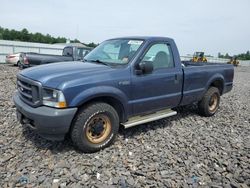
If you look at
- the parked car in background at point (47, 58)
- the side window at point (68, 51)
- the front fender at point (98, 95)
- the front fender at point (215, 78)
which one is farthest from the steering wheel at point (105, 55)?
the side window at point (68, 51)

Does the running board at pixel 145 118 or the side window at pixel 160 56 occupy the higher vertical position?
the side window at pixel 160 56

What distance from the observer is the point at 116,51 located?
4.74 metres

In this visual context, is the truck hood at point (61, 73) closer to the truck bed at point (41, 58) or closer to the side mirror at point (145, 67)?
the side mirror at point (145, 67)

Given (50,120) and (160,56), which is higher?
(160,56)

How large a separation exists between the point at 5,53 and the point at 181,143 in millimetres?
21600

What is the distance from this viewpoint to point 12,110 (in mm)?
5598

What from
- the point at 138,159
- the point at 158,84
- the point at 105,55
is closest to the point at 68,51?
the point at 105,55

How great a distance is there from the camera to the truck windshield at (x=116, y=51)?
4.42 meters

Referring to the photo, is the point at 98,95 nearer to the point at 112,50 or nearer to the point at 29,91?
the point at 29,91

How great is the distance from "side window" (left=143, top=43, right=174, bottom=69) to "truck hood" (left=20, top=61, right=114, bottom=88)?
1.01 m

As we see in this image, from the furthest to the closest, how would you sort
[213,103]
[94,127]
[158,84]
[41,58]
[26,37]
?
1. [26,37]
2. [41,58]
3. [213,103]
4. [158,84]
5. [94,127]

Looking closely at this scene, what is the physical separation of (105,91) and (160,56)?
169cm

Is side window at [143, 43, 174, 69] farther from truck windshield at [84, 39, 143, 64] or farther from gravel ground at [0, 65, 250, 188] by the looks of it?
gravel ground at [0, 65, 250, 188]

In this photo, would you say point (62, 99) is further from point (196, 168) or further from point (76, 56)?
point (76, 56)
